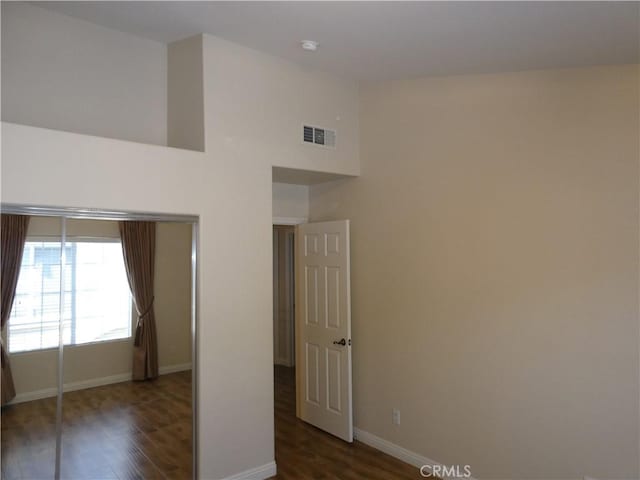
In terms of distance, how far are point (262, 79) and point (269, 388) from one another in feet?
8.27

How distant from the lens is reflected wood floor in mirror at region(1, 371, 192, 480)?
2670 mm

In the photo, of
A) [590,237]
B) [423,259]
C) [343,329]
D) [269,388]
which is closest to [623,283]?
[590,237]

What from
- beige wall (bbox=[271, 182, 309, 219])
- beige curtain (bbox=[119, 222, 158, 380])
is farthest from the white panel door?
beige curtain (bbox=[119, 222, 158, 380])

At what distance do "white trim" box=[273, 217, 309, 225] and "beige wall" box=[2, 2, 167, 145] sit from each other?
1408mm

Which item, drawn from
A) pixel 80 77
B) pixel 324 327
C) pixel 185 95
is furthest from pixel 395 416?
pixel 80 77

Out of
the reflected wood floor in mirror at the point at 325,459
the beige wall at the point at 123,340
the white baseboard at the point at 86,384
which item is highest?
the beige wall at the point at 123,340

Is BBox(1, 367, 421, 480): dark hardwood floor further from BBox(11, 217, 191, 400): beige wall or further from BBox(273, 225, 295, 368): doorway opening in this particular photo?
BBox(273, 225, 295, 368): doorway opening

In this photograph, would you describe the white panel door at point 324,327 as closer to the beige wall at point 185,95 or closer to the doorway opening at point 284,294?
the beige wall at point 185,95

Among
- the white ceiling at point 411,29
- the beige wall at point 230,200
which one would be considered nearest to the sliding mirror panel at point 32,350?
the beige wall at point 230,200

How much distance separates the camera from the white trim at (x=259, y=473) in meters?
3.46

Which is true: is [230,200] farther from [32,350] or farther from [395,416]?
[395,416]

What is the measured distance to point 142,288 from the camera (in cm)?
319

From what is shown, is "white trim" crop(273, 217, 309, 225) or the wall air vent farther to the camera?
"white trim" crop(273, 217, 309, 225)

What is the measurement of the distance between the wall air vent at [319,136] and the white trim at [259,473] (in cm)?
274
